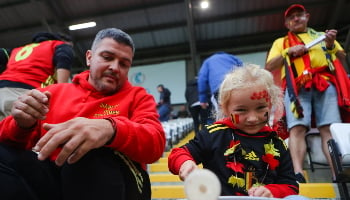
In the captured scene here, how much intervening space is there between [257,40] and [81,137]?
9350mm

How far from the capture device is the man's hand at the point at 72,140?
551mm

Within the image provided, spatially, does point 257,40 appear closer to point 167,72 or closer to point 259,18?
point 259,18

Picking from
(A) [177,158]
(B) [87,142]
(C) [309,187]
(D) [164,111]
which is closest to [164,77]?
(D) [164,111]

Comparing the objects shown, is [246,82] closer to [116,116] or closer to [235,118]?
[235,118]

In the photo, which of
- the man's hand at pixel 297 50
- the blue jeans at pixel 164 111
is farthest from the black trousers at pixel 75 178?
the blue jeans at pixel 164 111

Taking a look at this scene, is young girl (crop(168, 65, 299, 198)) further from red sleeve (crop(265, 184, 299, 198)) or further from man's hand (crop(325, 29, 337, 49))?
man's hand (crop(325, 29, 337, 49))

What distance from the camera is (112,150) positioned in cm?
69

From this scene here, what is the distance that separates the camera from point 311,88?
1.61m

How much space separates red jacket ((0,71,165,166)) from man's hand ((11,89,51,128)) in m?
0.08

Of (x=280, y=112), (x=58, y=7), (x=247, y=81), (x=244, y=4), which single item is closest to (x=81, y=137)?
(x=247, y=81)

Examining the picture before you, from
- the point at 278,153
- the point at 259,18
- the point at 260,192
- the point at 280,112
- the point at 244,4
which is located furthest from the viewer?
the point at 259,18

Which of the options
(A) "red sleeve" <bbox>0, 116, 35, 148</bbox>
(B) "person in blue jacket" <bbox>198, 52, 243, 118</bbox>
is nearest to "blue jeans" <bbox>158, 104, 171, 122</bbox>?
(B) "person in blue jacket" <bbox>198, 52, 243, 118</bbox>

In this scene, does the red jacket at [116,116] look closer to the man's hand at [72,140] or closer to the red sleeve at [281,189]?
the man's hand at [72,140]

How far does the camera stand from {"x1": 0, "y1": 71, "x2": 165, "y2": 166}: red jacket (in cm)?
68
